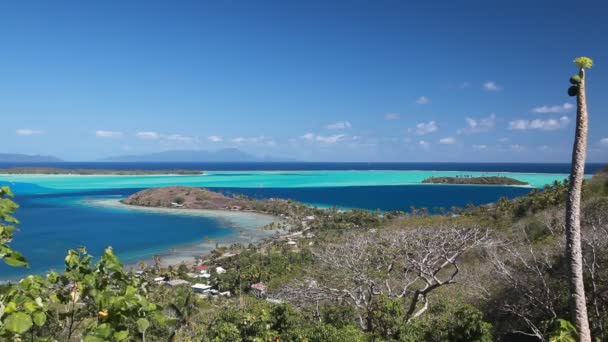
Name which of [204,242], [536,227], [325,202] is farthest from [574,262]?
[325,202]

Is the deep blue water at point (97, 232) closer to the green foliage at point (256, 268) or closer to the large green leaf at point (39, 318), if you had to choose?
the green foliage at point (256, 268)

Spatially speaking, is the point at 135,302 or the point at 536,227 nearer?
the point at 135,302

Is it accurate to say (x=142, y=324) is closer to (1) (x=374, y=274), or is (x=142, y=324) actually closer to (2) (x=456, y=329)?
(2) (x=456, y=329)

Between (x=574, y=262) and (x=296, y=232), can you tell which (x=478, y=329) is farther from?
(x=296, y=232)

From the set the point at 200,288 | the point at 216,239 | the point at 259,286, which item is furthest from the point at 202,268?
the point at 216,239

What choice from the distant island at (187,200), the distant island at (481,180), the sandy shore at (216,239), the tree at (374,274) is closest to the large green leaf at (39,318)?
the tree at (374,274)

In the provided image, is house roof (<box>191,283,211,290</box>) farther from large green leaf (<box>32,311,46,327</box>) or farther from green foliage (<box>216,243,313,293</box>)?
large green leaf (<box>32,311,46,327</box>)

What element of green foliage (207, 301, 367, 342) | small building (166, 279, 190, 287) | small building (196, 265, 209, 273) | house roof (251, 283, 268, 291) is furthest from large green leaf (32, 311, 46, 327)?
small building (196, 265, 209, 273)
